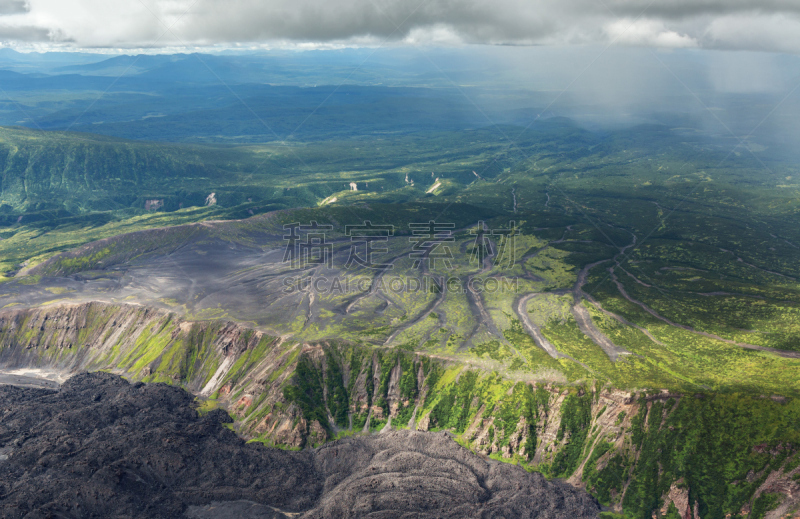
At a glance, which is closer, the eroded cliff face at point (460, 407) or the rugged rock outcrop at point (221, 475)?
the rugged rock outcrop at point (221, 475)

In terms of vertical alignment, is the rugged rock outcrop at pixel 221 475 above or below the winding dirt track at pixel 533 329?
below

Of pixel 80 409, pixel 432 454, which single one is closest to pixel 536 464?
pixel 432 454

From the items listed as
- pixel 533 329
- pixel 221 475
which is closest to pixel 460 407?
pixel 533 329

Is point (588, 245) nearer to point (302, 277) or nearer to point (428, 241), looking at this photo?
point (428, 241)

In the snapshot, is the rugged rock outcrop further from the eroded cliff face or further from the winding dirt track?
the winding dirt track

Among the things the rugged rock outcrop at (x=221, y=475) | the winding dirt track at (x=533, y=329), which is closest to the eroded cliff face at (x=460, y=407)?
the rugged rock outcrop at (x=221, y=475)

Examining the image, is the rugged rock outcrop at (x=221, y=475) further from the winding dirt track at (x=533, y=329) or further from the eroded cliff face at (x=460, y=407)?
the winding dirt track at (x=533, y=329)
